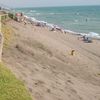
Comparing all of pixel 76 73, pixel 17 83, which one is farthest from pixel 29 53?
pixel 17 83

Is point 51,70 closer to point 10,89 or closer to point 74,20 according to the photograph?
point 10,89

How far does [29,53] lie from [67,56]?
2605 millimetres

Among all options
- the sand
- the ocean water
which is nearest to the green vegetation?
the sand

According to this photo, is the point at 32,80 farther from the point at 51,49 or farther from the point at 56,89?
the point at 51,49

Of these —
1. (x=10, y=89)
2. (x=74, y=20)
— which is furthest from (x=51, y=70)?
(x=74, y=20)

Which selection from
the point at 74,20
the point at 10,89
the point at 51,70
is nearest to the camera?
the point at 10,89

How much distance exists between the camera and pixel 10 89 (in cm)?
1170

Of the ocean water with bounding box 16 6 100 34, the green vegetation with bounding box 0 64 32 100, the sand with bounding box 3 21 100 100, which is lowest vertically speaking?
the ocean water with bounding box 16 6 100 34

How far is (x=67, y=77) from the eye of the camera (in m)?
17.1

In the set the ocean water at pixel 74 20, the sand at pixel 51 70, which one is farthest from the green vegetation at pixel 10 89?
the ocean water at pixel 74 20

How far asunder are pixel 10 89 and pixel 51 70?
6123mm

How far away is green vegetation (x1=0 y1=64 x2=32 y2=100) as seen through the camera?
37.2 feet

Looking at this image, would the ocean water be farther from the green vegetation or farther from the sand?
the green vegetation

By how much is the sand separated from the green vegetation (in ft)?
3.82
